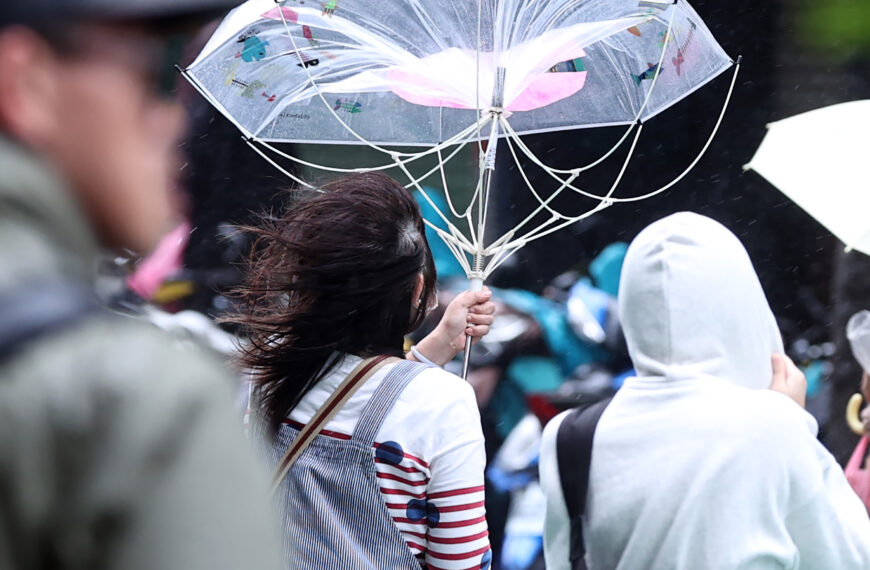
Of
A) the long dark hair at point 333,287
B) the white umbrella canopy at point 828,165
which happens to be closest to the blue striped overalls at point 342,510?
the long dark hair at point 333,287

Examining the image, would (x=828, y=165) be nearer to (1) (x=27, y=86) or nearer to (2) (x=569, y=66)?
(2) (x=569, y=66)

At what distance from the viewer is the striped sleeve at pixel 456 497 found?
1.54 meters

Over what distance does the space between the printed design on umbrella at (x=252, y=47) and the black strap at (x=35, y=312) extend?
206 centimetres

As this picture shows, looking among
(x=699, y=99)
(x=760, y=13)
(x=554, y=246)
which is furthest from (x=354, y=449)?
(x=760, y=13)

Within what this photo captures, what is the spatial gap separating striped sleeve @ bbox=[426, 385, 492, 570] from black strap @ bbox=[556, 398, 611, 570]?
29 cm

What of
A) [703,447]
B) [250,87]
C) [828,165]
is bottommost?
[703,447]

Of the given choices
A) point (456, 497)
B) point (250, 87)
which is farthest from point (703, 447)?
point (250, 87)

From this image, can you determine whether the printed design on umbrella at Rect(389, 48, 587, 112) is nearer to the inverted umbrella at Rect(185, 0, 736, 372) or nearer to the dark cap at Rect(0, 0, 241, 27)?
the inverted umbrella at Rect(185, 0, 736, 372)

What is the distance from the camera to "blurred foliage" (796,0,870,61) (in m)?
3.94

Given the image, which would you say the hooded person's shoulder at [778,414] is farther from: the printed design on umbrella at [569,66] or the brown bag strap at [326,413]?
the printed design on umbrella at [569,66]

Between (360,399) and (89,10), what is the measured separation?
1.09 metres

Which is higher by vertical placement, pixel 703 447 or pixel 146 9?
pixel 146 9

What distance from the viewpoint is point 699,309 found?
5.70 ft

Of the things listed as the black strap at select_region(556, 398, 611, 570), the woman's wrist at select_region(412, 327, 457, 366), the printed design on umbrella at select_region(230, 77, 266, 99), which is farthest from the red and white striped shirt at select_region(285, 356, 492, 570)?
the printed design on umbrella at select_region(230, 77, 266, 99)
